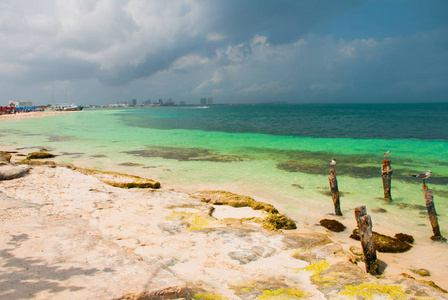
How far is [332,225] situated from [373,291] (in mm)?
4495

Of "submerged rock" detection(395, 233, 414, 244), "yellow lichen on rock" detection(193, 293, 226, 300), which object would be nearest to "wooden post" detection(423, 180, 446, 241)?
"submerged rock" detection(395, 233, 414, 244)

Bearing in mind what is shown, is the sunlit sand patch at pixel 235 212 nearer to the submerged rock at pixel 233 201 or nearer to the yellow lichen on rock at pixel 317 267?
Answer: the submerged rock at pixel 233 201

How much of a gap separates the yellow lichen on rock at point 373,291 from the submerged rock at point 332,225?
13.3 feet

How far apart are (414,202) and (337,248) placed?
8236mm

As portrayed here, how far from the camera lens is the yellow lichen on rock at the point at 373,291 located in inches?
210

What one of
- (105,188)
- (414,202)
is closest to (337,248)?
(414,202)

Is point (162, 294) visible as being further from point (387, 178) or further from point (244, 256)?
point (387, 178)

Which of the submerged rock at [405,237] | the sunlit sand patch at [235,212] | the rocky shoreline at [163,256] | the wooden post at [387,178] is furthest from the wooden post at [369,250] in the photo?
the wooden post at [387,178]

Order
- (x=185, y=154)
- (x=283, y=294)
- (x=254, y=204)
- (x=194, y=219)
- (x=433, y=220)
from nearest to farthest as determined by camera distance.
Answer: (x=283, y=294) → (x=194, y=219) → (x=433, y=220) → (x=254, y=204) → (x=185, y=154)

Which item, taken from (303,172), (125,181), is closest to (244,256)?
(125,181)

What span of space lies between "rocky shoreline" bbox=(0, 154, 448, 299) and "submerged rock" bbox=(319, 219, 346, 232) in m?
1.32

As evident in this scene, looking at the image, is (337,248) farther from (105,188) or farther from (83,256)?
(105,188)

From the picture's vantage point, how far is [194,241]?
734 cm

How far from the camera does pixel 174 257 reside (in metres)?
6.44
